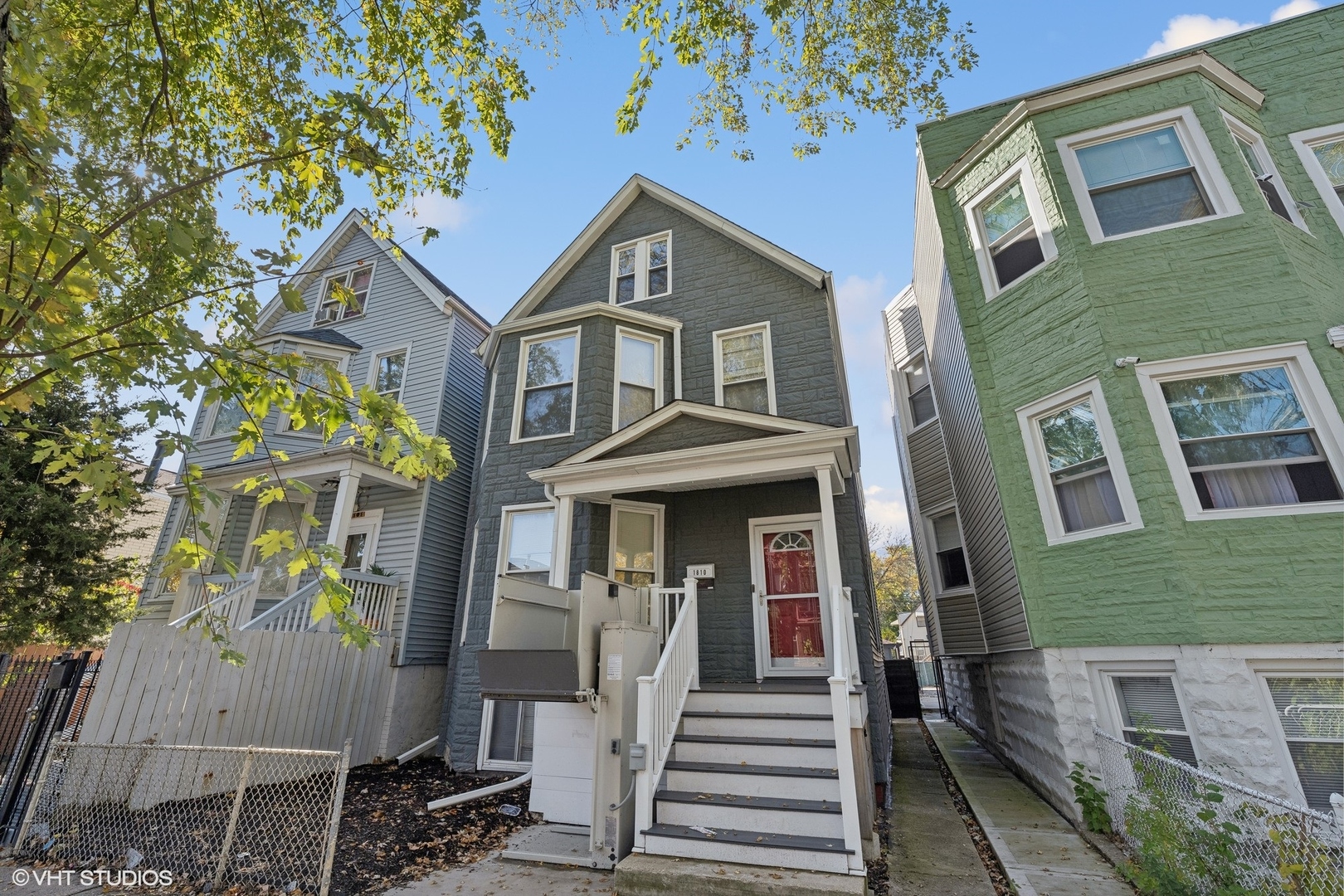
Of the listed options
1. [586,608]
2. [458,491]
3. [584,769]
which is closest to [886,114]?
[586,608]

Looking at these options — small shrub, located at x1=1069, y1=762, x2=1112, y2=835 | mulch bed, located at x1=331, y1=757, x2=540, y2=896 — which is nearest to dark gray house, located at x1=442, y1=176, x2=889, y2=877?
mulch bed, located at x1=331, y1=757, x2=540, y2=896

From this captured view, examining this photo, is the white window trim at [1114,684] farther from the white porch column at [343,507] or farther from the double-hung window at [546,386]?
the white porch column at [343,507]

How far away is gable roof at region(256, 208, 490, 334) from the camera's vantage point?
12.7 metres

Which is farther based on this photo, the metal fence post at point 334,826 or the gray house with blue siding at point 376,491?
the gray house with blue siding at point 376,491

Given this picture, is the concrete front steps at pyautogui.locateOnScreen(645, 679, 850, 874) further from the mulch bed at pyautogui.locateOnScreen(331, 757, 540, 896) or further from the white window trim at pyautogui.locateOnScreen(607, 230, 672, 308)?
the white window trim at pyautogui.locateOnScreen(607, 230, 672, 308)

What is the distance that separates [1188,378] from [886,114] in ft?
14.1

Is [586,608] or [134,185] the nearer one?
[134,185]

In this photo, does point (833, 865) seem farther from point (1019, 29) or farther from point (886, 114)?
point (1019, 29)

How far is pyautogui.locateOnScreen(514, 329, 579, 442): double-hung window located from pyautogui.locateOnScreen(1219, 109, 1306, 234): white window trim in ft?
30.0

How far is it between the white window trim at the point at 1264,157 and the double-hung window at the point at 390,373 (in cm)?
1366

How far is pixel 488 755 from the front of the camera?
8508 millimetres

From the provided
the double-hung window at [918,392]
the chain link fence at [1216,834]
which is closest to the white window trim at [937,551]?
the double-hung window at [918,392]

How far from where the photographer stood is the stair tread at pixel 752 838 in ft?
14.4

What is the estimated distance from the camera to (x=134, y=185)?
10.8 ft
